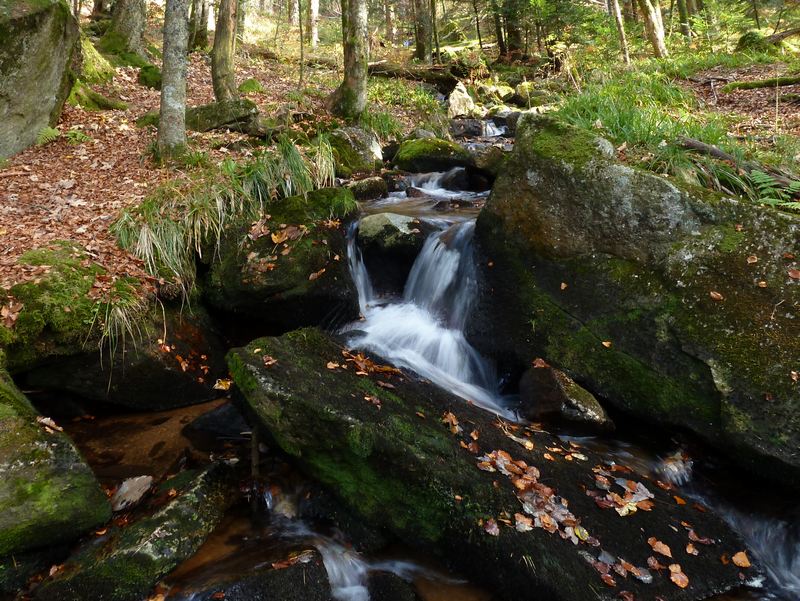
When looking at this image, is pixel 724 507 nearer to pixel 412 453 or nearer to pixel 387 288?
pixel 412 453

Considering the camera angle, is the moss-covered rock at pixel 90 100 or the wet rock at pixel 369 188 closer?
the wet rock at pixel 369 188

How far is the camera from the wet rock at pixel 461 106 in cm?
1601

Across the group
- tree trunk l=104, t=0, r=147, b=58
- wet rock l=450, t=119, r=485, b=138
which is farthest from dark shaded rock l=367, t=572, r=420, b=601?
tree trunk l=104, t=0, r=147, b=58

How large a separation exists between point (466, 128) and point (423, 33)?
29.6ft

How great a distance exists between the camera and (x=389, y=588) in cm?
345

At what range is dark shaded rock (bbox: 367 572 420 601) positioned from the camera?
340 centimetres

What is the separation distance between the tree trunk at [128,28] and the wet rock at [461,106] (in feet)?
29.5

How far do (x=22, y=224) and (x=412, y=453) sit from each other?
5.48m

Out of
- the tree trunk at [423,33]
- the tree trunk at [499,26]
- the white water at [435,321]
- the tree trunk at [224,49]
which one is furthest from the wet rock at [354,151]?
the tree trunk at [499,26]

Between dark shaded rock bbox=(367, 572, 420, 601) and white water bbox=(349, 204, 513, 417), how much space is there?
86.1 inches

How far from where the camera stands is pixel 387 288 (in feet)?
23.8

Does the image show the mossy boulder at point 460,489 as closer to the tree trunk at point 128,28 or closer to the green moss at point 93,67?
the green moss at point 93,67

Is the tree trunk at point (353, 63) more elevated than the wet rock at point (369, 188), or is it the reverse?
the tree trunk at point (353, 63)

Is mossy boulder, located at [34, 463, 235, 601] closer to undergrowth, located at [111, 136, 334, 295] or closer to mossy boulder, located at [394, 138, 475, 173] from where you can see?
undergrowth, located at [111, 136, 334, 295]
